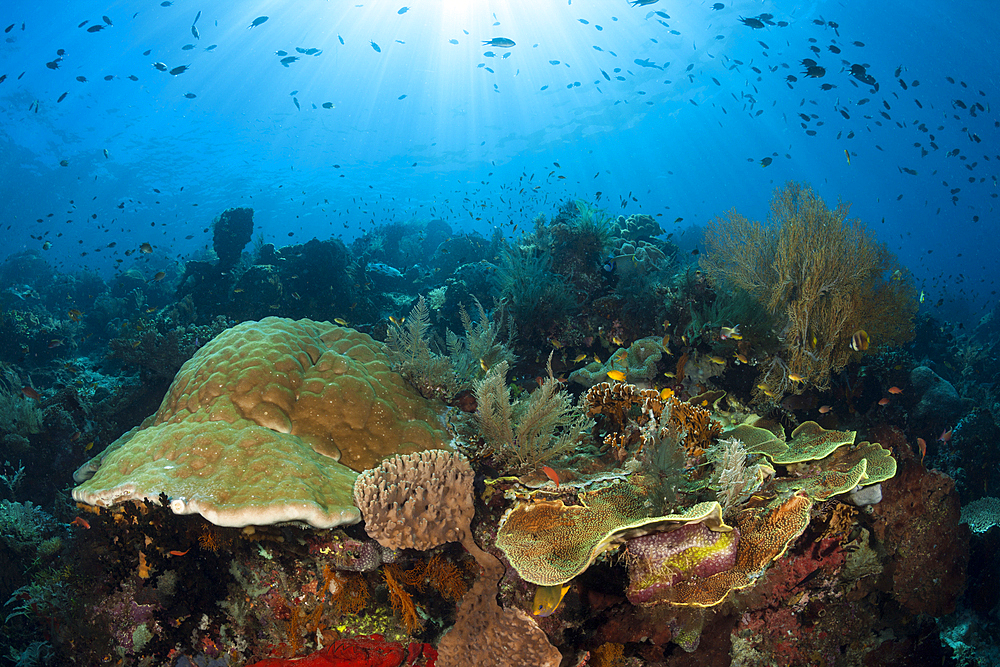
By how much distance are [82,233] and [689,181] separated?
5598 inches

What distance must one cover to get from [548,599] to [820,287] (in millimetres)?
6587

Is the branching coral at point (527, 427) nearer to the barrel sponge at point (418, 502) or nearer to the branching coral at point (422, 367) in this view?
the barrel sponge at point (418, 502)

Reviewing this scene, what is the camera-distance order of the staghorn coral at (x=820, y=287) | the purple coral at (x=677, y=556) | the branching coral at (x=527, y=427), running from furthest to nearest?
the staghorn coral at (x=820, y=287)
the branching coral at (x=527, y=427)
the purple coral at (x=677, y=556)

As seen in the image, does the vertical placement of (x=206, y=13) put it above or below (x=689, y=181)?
above

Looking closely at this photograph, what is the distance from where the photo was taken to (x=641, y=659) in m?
2.91

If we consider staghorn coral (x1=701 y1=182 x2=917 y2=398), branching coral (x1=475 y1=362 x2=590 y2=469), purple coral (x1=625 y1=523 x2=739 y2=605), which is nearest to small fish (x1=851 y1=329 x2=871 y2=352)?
staghorn coral (x1=701 y1=182 x2=917 y2=398)

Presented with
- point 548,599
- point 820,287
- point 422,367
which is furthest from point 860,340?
point 422,367

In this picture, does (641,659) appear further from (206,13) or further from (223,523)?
(206,13)

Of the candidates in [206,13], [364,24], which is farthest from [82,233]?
[364,24]

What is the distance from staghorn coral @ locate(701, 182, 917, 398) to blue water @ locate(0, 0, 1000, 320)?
21384mm

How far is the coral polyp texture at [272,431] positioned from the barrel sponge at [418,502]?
37 cm

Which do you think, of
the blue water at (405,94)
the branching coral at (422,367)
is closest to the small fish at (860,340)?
the branching coral at (422,367)

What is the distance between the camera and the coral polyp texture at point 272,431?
3.23 meters

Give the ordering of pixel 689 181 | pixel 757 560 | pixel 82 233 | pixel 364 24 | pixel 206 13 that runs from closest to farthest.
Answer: pixel 757 560, pixel 206 13, pixel 364 24, pixel 82 233, pixel 689 181
